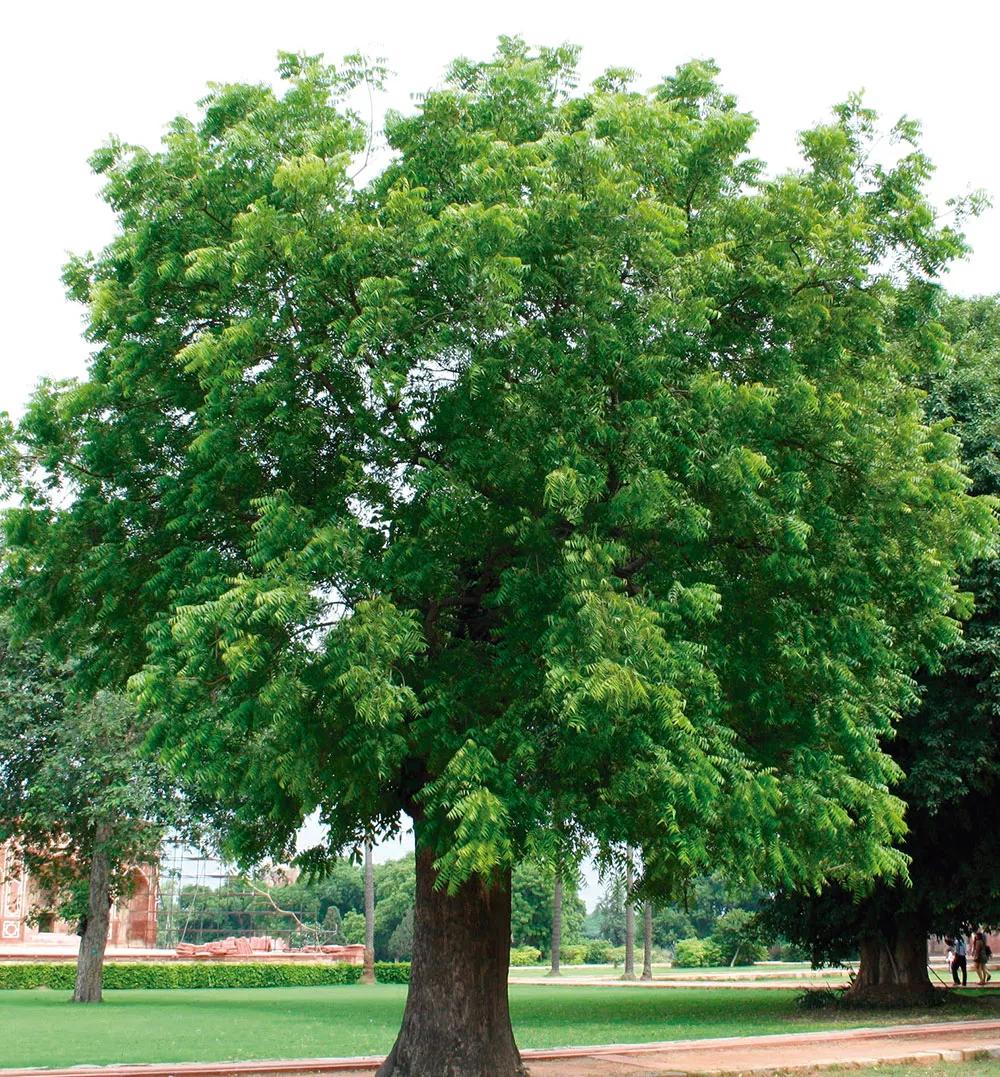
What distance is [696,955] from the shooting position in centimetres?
6228

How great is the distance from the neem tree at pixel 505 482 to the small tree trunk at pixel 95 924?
2068 centimetres

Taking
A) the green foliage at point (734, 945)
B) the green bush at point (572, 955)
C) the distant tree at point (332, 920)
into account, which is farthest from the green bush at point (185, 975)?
the distant tree at point (332, 920)

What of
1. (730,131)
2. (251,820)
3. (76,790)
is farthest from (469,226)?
(76,790)

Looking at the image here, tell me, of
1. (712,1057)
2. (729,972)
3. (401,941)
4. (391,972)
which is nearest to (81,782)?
(712,1057)

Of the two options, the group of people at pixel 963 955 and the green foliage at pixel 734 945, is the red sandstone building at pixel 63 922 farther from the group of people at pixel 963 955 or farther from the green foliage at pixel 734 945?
the group of people at pixel 963 955

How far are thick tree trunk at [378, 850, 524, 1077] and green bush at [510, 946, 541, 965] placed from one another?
54.6m

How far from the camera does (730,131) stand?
11.4 meters

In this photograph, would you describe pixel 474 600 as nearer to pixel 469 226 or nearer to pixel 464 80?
pixel 469 226

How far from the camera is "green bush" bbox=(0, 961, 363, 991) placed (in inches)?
1682

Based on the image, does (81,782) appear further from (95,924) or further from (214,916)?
(214,916)

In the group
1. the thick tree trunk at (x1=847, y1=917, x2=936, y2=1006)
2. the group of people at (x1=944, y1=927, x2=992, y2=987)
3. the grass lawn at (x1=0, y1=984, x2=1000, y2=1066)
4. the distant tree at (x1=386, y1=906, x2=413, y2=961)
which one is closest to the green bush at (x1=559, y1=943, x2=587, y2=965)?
the distant tree at (x1=386, y1=906, x2=413, y2=961)

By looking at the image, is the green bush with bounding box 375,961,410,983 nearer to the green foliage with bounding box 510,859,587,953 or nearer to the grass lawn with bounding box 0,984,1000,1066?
the grass lawn with bounding box 0,984,1000,1066

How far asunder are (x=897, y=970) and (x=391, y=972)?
96.4 feet

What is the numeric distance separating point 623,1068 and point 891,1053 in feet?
13.3
